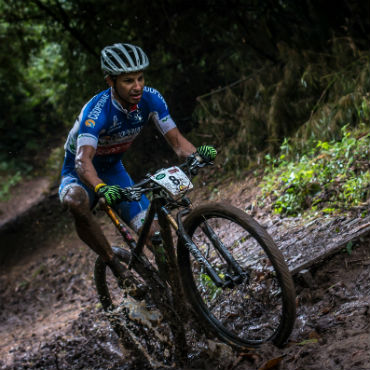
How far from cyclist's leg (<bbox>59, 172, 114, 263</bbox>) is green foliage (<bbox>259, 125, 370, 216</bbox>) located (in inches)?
92.9

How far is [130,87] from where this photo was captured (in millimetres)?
3969

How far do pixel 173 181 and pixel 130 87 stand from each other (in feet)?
3.40

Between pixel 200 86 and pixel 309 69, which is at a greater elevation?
pixel 200 86

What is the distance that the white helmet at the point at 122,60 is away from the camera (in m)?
3.91

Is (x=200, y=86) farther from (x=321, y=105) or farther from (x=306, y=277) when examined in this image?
(x=306, y=277)

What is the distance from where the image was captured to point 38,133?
1752 centimetres

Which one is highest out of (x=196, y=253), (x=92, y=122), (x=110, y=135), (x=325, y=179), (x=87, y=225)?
(x=92, y=122)

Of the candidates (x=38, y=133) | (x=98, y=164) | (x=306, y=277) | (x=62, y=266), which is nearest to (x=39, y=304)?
(x=62, y=266)

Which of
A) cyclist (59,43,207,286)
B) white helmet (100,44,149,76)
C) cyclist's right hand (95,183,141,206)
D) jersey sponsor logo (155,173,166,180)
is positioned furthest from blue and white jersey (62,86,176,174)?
jersey sponsor logo (155,173,166,180)

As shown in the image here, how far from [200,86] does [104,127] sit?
612cm

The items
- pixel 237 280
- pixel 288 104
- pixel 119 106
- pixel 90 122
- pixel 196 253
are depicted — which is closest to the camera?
pixel 237 280

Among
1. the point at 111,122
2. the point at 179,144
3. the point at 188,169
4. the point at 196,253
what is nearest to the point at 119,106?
the point at 111,122

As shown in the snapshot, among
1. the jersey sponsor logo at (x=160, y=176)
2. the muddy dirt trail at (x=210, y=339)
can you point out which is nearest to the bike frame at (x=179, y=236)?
the jersey sponsor logo at (x=160, y=176)

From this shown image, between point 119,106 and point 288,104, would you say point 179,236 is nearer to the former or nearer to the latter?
point 119,106
